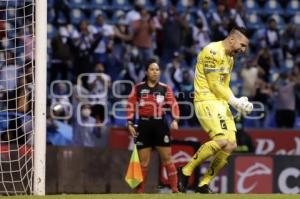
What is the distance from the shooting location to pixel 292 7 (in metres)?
25.4

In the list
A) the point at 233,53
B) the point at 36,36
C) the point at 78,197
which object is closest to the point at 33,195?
the point at 78,197

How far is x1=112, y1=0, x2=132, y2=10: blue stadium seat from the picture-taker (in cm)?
2377

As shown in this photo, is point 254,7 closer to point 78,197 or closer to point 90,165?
point 90,165

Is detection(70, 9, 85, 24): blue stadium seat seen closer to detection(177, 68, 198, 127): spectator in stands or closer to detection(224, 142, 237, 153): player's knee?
detection(177, 68, 198, 127): spectator in stands

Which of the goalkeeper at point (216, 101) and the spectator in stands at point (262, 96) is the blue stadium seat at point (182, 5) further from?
the goalkeeper at point (216, 101)

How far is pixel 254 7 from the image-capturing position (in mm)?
25047

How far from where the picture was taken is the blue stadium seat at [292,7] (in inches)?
997

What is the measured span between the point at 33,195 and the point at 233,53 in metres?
2.90

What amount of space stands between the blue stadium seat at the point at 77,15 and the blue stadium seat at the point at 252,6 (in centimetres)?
417

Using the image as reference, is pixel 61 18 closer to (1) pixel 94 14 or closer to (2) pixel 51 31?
(2) pixel 51 31

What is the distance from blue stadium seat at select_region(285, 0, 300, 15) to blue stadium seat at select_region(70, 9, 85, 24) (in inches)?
208

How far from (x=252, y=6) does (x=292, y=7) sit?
109 cm

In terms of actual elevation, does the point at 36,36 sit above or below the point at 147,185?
above

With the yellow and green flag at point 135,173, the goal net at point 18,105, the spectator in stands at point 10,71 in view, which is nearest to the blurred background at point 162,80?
the spectator in stands at point 10,71
